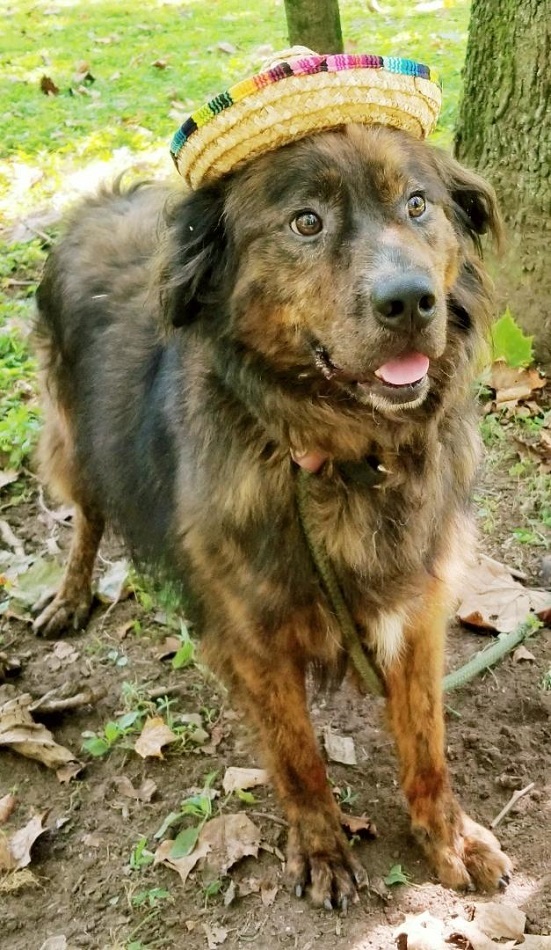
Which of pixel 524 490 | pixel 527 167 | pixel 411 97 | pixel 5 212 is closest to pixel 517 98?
pixel 527 167

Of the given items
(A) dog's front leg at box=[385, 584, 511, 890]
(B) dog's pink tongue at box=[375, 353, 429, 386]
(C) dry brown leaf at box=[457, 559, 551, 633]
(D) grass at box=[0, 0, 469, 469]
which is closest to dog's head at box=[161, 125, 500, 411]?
(B) dog's pink tongue at box=[375, 353, 429, 386]

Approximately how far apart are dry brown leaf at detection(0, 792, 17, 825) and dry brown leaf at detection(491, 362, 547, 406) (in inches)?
104

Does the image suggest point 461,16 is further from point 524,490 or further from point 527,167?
point 524,490

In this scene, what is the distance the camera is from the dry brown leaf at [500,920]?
7.66ft

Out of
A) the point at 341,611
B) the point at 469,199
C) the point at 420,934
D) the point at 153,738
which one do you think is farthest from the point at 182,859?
the point at 469,199

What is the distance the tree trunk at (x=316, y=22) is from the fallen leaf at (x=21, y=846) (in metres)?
4.35

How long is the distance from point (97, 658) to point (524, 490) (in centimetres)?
189

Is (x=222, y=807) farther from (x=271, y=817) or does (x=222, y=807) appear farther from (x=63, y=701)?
(x=63, y=701)

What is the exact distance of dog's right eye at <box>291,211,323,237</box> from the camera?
214cm

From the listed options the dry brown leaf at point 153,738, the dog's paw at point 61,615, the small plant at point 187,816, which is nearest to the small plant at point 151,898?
the small plant at point 187,816

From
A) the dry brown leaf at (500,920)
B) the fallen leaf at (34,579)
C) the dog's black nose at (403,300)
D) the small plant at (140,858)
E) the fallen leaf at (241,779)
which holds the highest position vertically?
the dog's black nose at (403,300)

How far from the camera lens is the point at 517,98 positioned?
3764 millimetres

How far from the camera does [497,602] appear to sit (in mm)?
3357

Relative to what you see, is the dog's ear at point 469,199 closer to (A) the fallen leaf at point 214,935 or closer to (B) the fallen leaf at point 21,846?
(A) the fallen leaf at point 214,935
